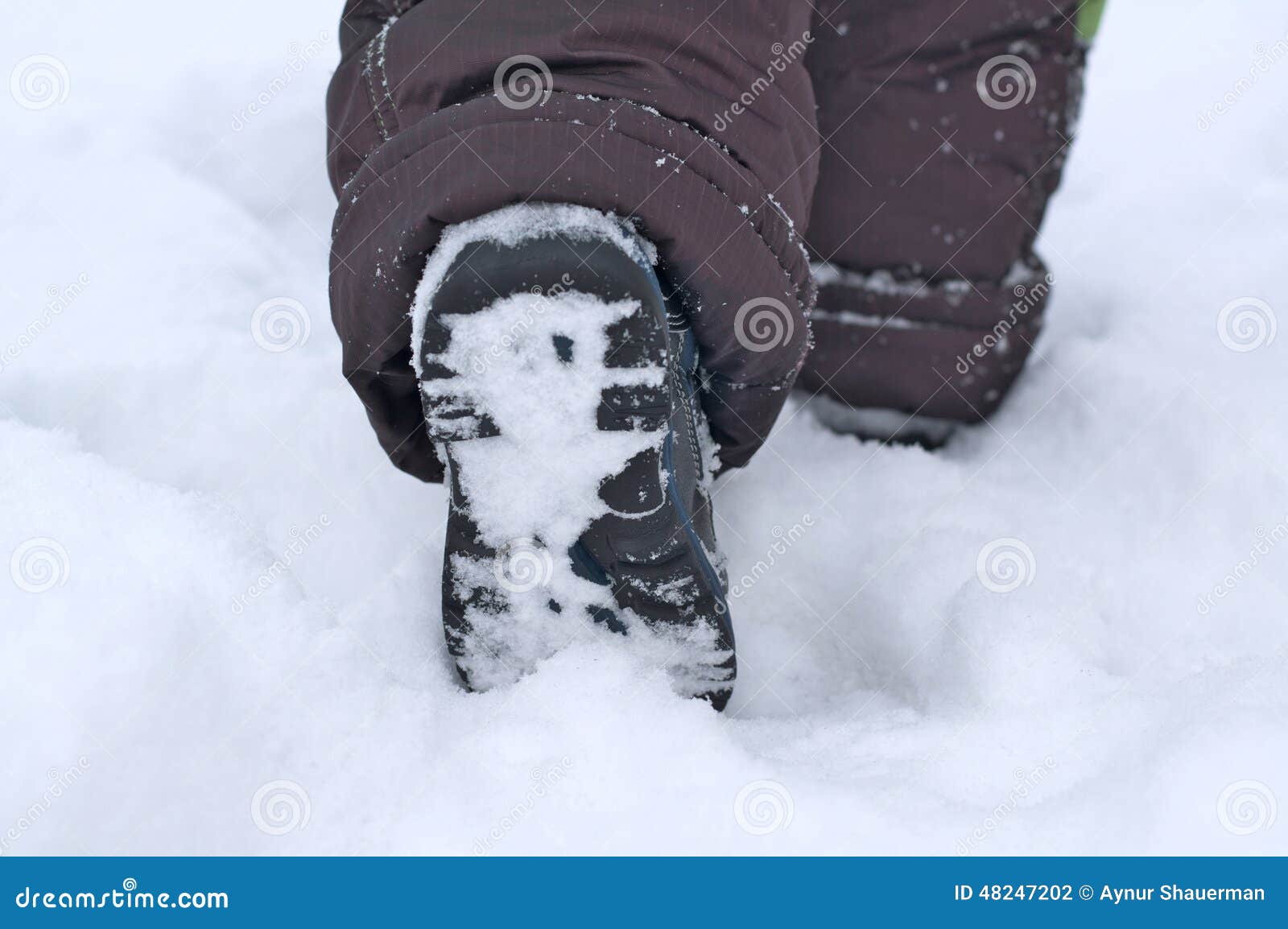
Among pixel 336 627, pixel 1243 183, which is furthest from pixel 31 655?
pixel 1243 183

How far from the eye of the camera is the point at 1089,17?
937mm

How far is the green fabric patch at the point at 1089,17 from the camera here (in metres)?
0.93

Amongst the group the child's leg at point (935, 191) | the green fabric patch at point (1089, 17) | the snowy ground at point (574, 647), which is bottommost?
the snowy ground at point (574, 647)

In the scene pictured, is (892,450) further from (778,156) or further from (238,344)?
(238,344)

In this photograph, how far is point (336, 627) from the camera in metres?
0.73

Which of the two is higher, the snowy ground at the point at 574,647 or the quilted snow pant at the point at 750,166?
the quilted snow pant at the point at 750,166

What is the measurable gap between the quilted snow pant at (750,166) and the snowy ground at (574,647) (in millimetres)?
129

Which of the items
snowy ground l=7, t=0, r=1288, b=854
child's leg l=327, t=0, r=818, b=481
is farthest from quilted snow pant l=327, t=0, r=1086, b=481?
snowy ground l=7, t=0, r=1288, b=854

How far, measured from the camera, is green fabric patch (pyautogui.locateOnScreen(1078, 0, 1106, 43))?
927 millimetres

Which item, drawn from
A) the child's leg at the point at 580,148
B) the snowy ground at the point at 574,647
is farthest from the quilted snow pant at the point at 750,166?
the snowy ground at the point at 574,647

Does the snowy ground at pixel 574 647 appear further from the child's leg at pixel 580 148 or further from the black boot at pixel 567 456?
the child's leg at pixel 580 148

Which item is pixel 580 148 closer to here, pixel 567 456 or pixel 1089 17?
pixel 567 456

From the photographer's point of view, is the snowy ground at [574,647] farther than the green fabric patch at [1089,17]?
No

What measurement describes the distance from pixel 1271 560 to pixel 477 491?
2.15ft
